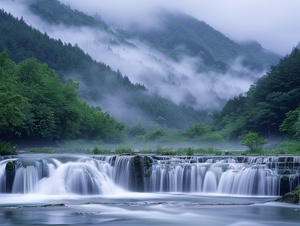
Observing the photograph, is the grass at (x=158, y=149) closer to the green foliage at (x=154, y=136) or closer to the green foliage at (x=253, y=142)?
the green foliage at (x=253, y=142)

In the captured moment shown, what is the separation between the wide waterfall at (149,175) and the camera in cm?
3472

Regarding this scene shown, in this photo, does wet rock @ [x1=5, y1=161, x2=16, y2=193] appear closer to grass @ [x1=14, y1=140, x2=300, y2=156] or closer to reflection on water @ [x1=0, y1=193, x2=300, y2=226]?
reflection on water @ [x1=0, y1=193, x2=300, y2=226]

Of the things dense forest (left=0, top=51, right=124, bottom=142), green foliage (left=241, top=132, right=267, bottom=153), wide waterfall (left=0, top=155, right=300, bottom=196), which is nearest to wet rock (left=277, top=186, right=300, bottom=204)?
wide waterfall (left=0, top=155, right=300, bottom=196)

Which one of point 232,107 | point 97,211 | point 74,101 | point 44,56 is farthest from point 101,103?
point 97,211

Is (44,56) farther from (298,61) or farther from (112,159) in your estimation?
(112,159)

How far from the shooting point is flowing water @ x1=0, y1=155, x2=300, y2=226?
2970cm

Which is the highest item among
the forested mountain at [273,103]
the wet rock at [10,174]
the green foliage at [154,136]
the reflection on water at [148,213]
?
the forested mountain at [273,103]

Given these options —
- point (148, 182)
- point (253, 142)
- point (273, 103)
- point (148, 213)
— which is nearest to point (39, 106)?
point (253, 142)

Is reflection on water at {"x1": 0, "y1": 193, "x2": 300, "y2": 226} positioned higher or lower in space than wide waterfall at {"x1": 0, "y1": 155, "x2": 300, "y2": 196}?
lower

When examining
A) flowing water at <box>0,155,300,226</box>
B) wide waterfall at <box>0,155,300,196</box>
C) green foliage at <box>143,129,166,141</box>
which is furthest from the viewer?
green foliage at <box>143,129,166,141</box>

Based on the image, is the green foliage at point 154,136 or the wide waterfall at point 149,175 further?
the green foliage at point 154,136

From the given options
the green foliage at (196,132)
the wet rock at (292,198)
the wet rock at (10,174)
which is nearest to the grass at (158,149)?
the green foliage at (196,132)

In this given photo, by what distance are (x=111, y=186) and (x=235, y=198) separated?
A: 28.9 feet

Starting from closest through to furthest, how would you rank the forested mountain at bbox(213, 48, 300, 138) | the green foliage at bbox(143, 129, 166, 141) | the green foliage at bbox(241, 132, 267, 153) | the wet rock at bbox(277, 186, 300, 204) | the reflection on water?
the reflection on water < the wet rock at bbox(277, 186, 300, 204) < the green foliage at bbox(241, 132, 267, 153) < the forested mountain at bbox(213, 48, 300, 138) < the green foliage at bbox(143, 129, 166, 141)
